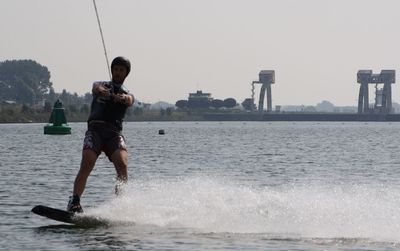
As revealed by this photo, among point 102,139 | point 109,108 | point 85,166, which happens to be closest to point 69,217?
point 85,166

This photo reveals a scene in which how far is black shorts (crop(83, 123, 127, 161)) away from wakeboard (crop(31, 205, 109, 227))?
1.19m

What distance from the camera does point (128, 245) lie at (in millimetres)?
15945

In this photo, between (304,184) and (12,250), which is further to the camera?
(304,184)

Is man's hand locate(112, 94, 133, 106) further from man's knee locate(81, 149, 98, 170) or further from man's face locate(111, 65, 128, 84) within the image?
man's knee locate(81, 149, 98, 170)

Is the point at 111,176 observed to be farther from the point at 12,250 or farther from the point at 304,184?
the point at 12,250

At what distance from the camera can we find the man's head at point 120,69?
55.7 feet

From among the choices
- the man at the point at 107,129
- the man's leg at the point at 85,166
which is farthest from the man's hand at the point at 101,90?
the man's leg at the point at 85,166

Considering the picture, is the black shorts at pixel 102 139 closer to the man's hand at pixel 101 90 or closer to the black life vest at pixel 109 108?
the black life vest at pixel 109 108

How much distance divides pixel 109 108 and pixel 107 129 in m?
0.38

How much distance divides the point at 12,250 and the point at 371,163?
3988cm

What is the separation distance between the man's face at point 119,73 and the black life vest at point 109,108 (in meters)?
0.09

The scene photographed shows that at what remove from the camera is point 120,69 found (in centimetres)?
1709

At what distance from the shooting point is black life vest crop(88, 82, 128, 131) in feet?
56.3

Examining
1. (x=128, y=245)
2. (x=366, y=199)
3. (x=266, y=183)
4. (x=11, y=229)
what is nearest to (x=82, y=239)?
(x=128, y=245)
